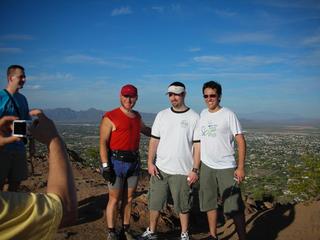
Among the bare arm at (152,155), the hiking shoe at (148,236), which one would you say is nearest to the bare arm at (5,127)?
the bare arm at (152,155)

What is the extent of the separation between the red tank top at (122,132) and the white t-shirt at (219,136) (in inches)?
35.9

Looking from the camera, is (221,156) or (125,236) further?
(125,236)

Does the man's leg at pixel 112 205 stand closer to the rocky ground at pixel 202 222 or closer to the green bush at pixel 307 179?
the rocky ground at pixel 202 222

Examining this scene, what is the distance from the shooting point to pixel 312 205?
18.8ft

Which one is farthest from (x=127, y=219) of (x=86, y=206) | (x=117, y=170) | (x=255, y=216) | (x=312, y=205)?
(x=312, y=205)

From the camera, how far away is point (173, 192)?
4.85 m

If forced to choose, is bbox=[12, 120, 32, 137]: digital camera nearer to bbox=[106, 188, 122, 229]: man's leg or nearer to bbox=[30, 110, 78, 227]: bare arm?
bbox=[30, 110, 78, 227]: bare arm

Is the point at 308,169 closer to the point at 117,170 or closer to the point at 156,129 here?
the point at 156,129

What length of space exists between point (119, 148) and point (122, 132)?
0.21 metres

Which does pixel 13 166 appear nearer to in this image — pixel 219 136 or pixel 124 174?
pixel 124 174

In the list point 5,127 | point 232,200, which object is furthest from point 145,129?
point 5,127

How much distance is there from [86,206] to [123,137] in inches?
90.8

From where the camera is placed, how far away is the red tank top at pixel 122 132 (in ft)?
15.6

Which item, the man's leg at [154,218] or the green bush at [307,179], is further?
the green bush at [307,179]
